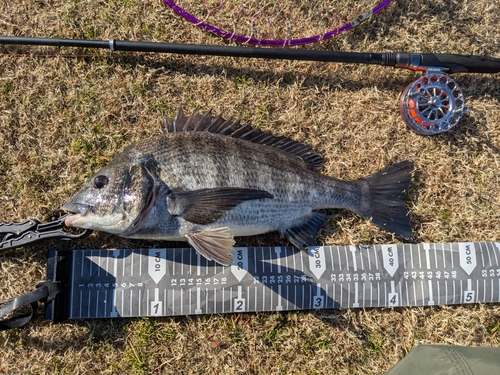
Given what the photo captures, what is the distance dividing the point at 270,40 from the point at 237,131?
981 millimetres

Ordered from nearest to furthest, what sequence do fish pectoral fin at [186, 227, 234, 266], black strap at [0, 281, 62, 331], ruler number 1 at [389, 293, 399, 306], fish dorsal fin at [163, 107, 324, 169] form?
fish pectoral fin at [186, 227, 234, 266]
black strap at [0, 281, 62, 331]
fish dorsal fin at [163, 107, 324, 169]
ruler number 1 at [389, 293, 399, 306]

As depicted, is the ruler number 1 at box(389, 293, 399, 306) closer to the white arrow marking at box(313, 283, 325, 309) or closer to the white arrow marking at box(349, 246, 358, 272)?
the white arrow marking at box(349, 246, 358, 272)

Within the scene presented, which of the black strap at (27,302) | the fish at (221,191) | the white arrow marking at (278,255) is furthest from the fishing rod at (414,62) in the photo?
the black strap at (27,302)

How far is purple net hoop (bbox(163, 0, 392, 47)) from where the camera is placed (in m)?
3.40

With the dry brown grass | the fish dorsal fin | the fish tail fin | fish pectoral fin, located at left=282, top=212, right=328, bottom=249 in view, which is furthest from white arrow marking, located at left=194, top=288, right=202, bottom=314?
the fish tail fin

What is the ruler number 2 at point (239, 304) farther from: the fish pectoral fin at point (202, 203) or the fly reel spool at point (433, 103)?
the fly reel spool at point (433, 103)

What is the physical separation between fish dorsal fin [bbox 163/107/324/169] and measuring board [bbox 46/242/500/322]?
2.70 feet

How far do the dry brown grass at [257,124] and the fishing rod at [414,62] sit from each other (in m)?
0.19

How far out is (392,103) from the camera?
356 cm

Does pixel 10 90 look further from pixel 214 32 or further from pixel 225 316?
pixel 225 316

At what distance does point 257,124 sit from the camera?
135 inches

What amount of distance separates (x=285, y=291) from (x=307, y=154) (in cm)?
119

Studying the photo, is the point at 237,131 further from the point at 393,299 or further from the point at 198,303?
the point at 393,299

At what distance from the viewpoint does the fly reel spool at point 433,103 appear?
3.34 m
